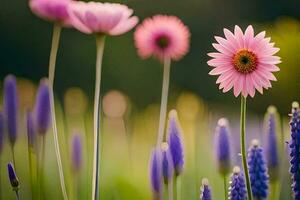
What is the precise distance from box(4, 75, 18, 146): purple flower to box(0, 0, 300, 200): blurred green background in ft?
0.81

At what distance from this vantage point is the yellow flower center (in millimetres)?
944

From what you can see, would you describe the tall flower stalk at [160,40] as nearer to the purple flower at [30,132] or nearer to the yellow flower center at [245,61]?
the purple flower at [30,132]

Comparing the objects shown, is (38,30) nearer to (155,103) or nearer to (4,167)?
(155,103)

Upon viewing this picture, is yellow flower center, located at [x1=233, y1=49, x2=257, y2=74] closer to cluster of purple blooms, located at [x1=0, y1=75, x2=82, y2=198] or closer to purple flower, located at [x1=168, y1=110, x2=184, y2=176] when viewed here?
purple flower, located at [x1=168, y1=110, x2=184, y2=176]

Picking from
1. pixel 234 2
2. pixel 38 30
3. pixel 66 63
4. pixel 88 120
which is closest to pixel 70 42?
pixel 66 63

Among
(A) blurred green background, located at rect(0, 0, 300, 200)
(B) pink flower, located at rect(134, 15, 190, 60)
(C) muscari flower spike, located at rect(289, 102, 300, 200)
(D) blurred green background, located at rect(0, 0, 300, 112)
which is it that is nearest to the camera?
(C) muscari flower spike, located at rect(289, 102, 300, 200)

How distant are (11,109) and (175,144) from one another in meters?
0.27

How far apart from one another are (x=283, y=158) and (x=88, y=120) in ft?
2.36

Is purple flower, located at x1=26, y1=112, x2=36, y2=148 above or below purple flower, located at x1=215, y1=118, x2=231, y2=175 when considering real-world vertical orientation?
above

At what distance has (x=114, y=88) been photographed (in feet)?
8.64

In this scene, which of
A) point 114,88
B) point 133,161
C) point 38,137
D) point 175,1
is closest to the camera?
point 38,137

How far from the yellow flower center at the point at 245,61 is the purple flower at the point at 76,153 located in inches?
14.1

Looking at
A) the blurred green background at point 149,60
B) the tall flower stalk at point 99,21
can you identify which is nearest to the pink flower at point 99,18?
the tall flower stalk at point 99,21

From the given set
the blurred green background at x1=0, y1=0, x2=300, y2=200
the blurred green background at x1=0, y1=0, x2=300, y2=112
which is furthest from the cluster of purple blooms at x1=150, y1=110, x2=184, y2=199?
the blurred green background at x1=0, y1=0, x2=300, y2=112
